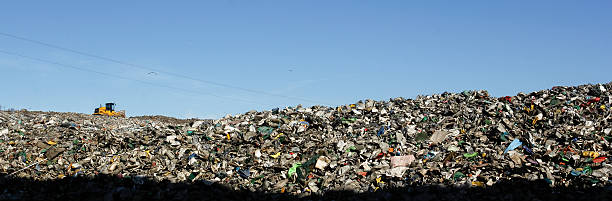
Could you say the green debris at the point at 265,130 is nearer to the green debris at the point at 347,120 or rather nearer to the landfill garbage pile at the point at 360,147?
the landfill garbage pile at the point at 360,147

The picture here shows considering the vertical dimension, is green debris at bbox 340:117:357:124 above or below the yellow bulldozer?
below

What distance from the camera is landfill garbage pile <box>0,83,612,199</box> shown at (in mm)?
8289

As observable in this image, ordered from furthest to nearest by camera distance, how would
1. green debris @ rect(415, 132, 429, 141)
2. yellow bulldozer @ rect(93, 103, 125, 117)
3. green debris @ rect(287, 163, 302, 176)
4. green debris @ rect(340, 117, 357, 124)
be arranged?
yellow bulldozer @ rect(93, 103, 125, 117) < green debris @ rect(340, 117, 357, 124) < green debris @ rect(415, 132, 429, 141) < green debris @ rect(287, 163, 302, 176)

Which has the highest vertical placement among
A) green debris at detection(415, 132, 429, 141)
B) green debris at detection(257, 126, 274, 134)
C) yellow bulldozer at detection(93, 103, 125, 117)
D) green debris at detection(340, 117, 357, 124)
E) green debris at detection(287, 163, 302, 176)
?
yellow bulldozer at detection(93, 103, 125, 117)

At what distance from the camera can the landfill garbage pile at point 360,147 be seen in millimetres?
8289

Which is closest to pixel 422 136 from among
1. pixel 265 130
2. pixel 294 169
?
pixel 294 169

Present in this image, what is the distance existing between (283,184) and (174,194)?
2048mm

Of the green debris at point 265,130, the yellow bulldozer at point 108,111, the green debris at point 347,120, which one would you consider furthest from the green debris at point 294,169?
the yellow bulldozer at point 108,111

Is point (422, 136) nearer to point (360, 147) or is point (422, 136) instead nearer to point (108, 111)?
point (360, 147)

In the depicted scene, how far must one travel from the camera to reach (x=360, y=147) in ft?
31.2

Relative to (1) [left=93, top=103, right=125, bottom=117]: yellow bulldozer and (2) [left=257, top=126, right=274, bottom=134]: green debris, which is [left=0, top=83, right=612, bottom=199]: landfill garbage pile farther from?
(1) [left=93, top=103, right=125, bottom=117]: yellow bulldozer

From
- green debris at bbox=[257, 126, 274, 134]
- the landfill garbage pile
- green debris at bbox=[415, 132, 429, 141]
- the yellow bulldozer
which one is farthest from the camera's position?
the yellow bulldozer

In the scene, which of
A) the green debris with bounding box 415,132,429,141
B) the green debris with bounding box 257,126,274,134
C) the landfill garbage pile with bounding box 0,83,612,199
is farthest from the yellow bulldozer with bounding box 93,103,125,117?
the green debris with bounding box 415,132,429,141

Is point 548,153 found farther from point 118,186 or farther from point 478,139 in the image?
point 118,186
